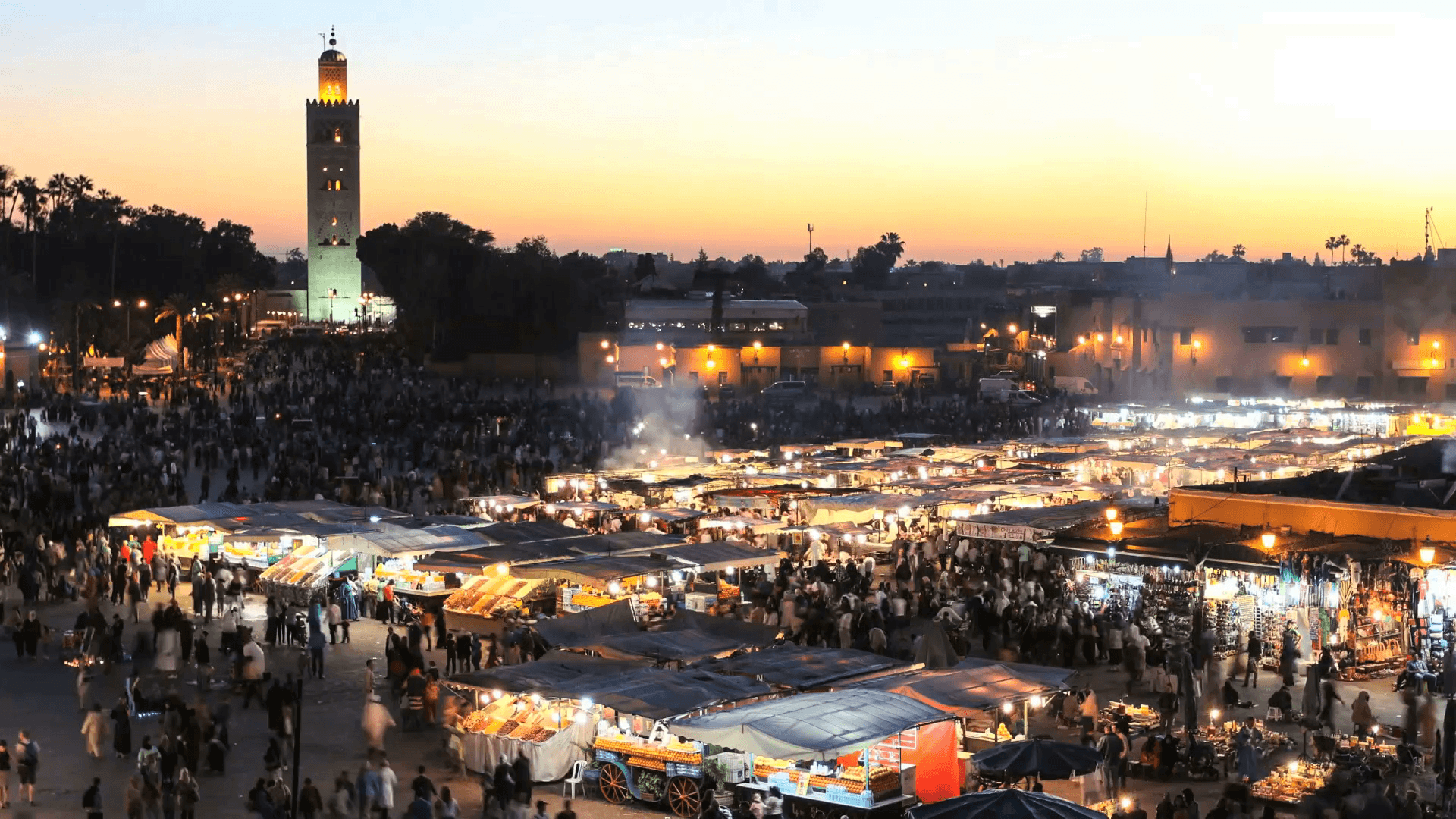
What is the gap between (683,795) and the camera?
42.9 ft

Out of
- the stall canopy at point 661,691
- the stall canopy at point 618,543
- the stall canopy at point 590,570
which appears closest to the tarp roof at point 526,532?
the stall canopy at point 618,543

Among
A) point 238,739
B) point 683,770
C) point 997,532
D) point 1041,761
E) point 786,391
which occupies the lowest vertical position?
point 238,739

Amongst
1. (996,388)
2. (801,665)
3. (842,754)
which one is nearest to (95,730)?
(801,665)

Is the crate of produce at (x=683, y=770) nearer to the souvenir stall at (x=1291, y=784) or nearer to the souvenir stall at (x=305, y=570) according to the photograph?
the souvenir stall at (x=1291, y=784)

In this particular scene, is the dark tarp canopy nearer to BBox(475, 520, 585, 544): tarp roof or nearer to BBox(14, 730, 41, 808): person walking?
BBox(475, 520, 585, 544): tarp roof

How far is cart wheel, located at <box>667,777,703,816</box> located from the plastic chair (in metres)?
0.92

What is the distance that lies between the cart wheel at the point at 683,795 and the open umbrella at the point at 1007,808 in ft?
9.64

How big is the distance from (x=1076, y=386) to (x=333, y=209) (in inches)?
2426

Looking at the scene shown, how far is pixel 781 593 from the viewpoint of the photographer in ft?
70.4

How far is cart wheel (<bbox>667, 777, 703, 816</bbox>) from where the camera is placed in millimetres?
13000

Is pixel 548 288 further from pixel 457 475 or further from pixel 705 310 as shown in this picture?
pixel 457 475

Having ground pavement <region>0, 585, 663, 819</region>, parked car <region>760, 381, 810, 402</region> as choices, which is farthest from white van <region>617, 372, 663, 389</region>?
ground pavement <region>0, 585, 663, 819</region>

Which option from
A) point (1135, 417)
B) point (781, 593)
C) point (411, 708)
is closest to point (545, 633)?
point (411, 708)

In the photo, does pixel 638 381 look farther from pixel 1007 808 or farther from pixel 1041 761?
pixel 1007 808
